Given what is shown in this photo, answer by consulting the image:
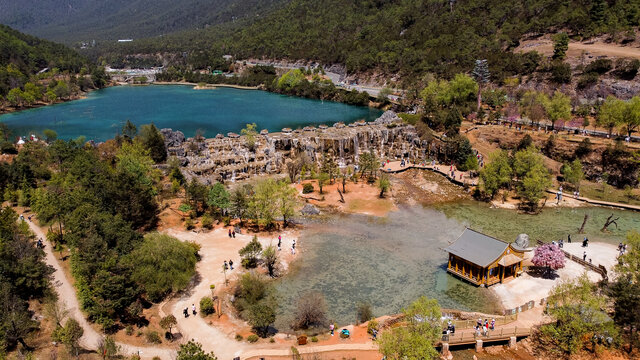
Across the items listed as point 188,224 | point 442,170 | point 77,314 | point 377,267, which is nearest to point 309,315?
point 377,267

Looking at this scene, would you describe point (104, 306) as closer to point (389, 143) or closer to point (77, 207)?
point (77, 207)

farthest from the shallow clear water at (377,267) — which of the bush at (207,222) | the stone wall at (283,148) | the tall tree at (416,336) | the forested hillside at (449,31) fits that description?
the forested hillside at (449,31)

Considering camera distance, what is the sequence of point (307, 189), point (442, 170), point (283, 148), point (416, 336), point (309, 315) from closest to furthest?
1. point (416, 336)
2. point (309, 315)
3. point (307, 189)
4. point (442, 170)
5. point (283, 148)

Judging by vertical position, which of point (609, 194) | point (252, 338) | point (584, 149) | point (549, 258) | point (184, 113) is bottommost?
point (252, 338)

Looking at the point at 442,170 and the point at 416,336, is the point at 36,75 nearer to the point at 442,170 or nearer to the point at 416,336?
the point at 442,170

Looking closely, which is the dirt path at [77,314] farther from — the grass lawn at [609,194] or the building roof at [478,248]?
the grass lawn at [609,194]
